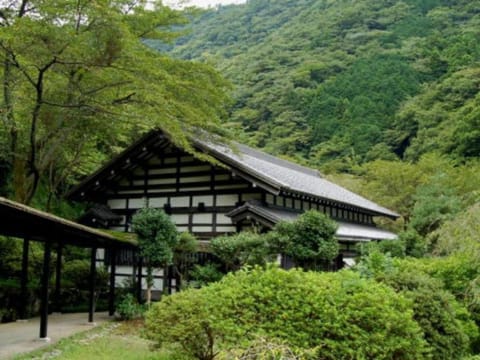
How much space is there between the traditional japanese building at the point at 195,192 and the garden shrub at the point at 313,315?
7479mm

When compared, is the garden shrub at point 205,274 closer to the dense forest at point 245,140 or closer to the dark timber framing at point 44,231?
the dense forest at point 245,140

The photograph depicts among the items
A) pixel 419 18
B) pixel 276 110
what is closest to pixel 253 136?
pixel 276 110

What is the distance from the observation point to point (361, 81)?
43812 millimetres

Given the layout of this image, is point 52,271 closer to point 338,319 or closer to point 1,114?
point 1,114

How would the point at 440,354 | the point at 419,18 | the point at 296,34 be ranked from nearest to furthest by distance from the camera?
the point at 440,354, the point at 419,18, the point at 296,34

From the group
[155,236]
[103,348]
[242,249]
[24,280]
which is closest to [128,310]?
[155,236]

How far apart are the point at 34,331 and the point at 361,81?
3837 cm

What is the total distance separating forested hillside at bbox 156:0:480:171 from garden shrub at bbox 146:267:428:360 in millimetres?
28304

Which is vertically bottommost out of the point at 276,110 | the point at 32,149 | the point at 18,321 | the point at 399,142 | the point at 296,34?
the point at 18,321

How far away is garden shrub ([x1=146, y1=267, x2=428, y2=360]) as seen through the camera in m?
5.49

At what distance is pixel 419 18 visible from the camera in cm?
5259

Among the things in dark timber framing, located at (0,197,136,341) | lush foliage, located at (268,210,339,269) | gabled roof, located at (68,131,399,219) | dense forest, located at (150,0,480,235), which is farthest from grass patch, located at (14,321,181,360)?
dense forest, located at (150,0,480,235)

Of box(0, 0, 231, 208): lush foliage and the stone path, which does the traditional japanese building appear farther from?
the stone path

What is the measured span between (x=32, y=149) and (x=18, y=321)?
445cm
